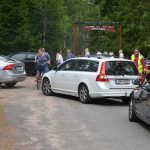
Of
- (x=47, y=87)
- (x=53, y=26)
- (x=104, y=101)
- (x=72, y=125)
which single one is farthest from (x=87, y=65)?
(x=53, y=26)

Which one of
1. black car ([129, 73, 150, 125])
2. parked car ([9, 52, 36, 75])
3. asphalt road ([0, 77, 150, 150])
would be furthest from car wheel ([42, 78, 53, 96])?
parked car ([9, 52, 36, 75])

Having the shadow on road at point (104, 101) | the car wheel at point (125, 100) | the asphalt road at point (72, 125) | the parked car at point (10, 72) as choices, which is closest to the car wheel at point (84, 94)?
the asphalt road at point (72, 125)

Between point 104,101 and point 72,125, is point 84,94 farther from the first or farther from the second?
point 72,125

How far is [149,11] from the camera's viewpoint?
156 feet

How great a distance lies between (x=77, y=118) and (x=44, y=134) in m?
2.50

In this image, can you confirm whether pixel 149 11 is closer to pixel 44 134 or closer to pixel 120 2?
pixel 120 2

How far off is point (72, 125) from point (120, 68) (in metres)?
5.08

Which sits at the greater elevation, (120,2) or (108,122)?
(120,2)

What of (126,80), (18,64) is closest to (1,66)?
(18,64)

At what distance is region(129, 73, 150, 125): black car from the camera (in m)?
11.0

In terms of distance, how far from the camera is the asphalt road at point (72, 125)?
9688 millimetres

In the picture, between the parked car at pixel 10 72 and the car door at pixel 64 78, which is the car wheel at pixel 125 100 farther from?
the parked car at pixel 10 72

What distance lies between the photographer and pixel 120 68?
54.5 feet

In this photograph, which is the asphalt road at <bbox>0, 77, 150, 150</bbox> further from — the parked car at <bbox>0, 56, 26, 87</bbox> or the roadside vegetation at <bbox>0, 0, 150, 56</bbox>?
the roadside vegetation at <bbox>0, 0, 150, 56</bbox>
